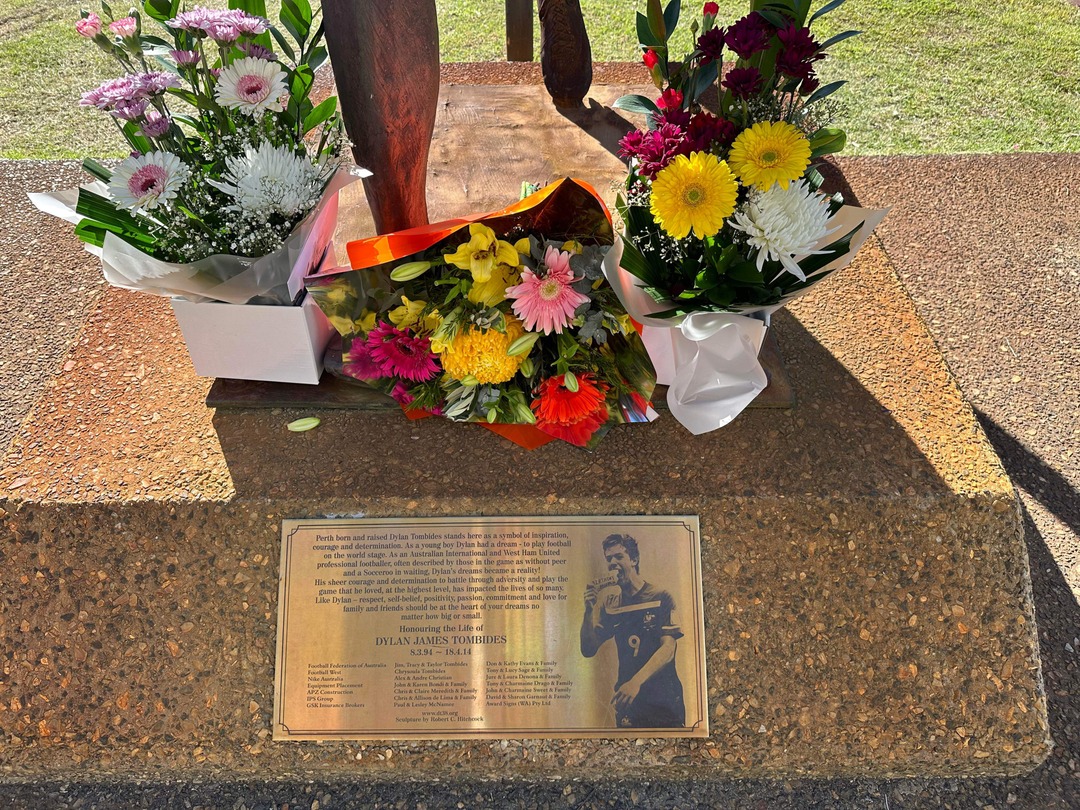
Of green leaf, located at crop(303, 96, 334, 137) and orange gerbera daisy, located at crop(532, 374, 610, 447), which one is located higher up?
green leaf, located at crop(303, 96, 334, 137)

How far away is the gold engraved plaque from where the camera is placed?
4.51 ft

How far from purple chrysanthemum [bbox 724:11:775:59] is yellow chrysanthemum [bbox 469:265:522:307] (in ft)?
1.64

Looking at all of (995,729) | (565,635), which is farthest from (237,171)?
(995,729)

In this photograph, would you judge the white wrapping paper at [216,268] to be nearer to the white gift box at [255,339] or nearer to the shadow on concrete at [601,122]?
the white gift box at [255,339]

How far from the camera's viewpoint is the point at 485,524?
1441 mm

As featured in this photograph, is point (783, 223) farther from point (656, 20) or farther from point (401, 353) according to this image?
point (401, 353)

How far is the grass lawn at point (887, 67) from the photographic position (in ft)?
11.4

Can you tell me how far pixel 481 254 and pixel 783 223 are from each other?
1.59 ft

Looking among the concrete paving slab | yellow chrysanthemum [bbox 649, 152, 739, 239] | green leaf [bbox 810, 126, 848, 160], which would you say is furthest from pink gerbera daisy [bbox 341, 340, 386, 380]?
green leaf [bbox 810, 126, 848, 160]

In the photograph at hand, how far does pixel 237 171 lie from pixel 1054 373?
2.16 meters

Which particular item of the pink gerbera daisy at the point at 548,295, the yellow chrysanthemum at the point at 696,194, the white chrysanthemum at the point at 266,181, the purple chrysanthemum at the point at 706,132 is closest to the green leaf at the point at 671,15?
the purple chrysanthemum at the point at 706,132

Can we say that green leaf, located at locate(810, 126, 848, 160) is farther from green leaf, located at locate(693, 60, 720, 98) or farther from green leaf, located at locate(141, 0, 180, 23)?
green leaf, located at locate(141, 0, 180, 23)

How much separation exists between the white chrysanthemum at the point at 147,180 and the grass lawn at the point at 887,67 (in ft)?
7.97

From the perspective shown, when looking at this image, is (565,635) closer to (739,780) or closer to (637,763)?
(637,763)
